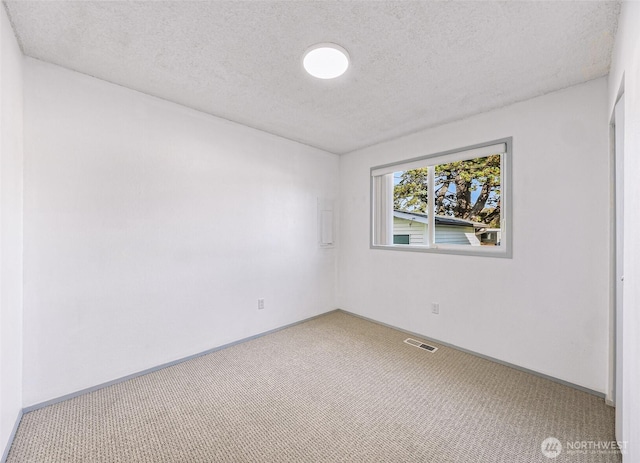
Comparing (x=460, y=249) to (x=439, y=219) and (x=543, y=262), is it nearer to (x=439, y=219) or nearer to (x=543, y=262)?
(x=439, y=219)

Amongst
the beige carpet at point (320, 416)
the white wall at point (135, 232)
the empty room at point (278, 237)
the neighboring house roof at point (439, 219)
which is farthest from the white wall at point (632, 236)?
the white wall at point (135, 232)

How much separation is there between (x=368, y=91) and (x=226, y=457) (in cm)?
277

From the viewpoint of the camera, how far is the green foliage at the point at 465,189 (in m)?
2.81

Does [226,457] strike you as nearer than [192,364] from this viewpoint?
Yes

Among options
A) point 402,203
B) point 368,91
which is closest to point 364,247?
point 402,203

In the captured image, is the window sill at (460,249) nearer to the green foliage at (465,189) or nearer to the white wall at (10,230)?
the green foliage at (465,189)

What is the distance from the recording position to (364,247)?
3.90m

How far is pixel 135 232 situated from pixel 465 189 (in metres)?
3.33

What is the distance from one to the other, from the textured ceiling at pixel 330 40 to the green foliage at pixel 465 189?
61 centimetres

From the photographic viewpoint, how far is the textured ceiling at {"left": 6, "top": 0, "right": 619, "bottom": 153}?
147cm

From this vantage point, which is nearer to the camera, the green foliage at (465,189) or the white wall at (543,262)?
the white wall at (543,262)

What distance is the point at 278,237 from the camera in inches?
136

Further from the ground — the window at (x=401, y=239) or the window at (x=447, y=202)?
the window at (x=447, y=202)

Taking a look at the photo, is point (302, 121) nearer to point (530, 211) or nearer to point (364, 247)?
point (364, 247)
